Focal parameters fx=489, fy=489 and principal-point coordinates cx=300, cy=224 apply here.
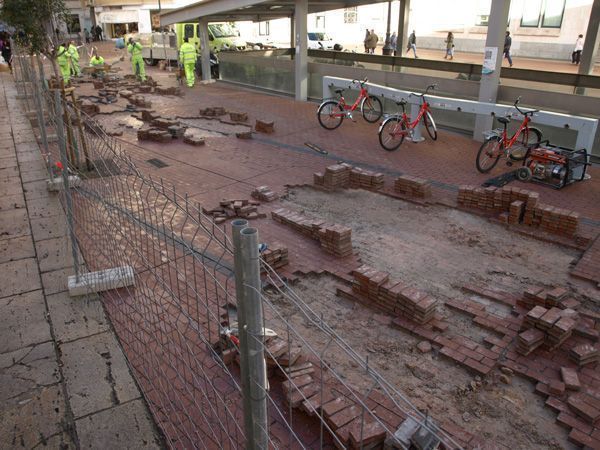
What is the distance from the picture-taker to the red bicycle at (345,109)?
13008 millimetres

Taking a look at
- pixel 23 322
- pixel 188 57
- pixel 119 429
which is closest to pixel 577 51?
pixel 188 57

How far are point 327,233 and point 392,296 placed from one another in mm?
1569

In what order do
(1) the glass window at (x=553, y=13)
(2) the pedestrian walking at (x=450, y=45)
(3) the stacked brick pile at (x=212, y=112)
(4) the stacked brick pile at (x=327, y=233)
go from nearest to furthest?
(4) the stacked brick pile at (x=327, y=233), (3) the stacked brick pile at (x=212, y=112), (1) the glass window at (x=553, y=13), (2) the pedestrian walking at (x=450, y=45)

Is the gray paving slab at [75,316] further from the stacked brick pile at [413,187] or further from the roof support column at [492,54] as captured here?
the roof support column at [492,54]

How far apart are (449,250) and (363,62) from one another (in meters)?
11.4

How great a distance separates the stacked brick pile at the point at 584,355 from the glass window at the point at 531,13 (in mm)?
32979

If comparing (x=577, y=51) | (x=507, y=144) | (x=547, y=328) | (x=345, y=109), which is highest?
(x=577, y=51)

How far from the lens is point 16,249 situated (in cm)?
611

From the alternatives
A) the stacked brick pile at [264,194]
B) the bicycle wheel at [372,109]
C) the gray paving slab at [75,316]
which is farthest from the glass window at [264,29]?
the gray paving slab at [75,316]

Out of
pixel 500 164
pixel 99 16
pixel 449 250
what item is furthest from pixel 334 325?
pixel 99 16

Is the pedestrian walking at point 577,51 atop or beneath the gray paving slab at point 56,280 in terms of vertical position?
atop

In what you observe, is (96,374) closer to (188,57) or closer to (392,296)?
(392,296)

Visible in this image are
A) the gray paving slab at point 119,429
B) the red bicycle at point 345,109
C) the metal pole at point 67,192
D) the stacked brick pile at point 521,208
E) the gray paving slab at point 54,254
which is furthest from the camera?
the red bicycle at point 345,109

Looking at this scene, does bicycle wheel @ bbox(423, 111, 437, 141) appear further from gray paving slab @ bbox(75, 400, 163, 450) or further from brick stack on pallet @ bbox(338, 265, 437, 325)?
gray paving slab @ bbox(75, 400, 163, 450)
